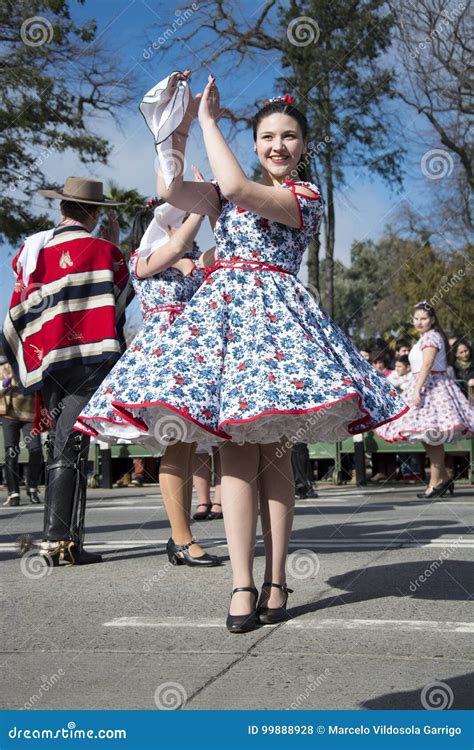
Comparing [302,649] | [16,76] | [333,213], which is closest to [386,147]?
[333,213]

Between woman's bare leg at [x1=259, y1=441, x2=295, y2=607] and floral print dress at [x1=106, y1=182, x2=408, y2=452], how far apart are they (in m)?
0.14

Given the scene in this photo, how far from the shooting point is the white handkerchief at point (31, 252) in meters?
5.94

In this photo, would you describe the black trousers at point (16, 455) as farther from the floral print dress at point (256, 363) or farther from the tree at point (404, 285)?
the floral print dress at point (256, 363)

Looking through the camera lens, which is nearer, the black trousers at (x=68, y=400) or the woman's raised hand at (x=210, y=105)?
the woman's raised hand at (x=210, y=105)

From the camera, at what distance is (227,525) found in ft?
13.1

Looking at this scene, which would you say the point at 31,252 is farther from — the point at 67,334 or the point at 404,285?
the point at 404,285

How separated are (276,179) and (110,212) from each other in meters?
2.48

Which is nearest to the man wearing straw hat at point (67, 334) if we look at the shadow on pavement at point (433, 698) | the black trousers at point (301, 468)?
the shadow on pavement at point (433, 698)

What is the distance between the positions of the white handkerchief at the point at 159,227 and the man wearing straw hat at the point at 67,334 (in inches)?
14.2

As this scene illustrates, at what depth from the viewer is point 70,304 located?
19.6 feet

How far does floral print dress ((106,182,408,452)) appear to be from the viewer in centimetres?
380

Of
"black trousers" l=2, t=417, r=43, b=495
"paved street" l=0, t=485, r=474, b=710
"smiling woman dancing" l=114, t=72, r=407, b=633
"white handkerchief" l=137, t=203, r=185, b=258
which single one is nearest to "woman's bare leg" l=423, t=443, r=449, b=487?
"paved street" l=0, t=485, r=474, b=710

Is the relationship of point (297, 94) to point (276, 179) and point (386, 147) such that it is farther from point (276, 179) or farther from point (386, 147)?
point (276, 179)

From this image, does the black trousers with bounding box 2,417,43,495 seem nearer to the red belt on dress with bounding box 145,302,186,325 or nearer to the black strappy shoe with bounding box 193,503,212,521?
the black strappy shoe with bounding box 193,503,212,521
